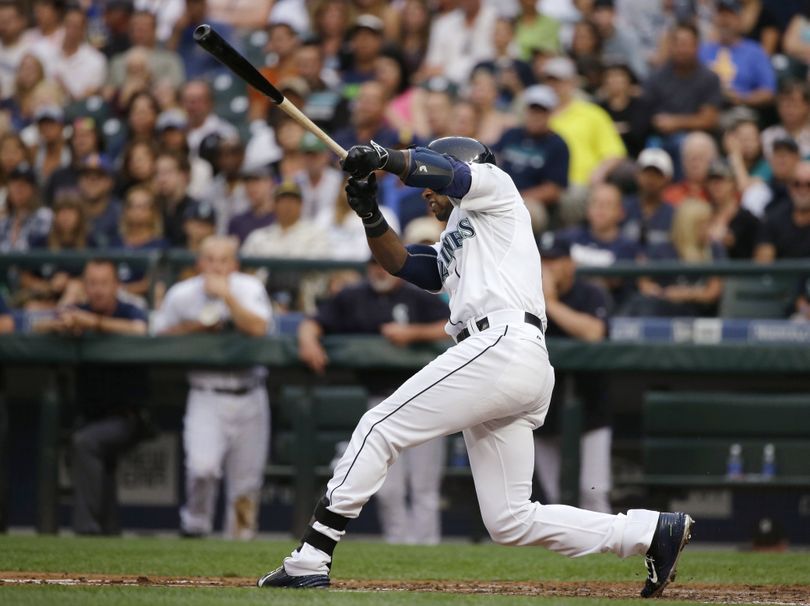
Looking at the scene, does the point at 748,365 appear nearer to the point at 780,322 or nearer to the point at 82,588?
the point at 780,322

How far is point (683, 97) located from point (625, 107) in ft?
1.48

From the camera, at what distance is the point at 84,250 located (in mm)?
9227

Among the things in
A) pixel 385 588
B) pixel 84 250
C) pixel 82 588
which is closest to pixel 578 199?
pixel 84 250

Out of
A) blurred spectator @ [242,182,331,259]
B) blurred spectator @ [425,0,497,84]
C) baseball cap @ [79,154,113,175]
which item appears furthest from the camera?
blurred spectator @ [425,0,497,84]

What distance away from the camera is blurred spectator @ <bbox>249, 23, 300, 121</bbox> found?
1194 centimetres

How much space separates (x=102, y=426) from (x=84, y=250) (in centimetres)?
131

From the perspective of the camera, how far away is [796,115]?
10242 mm

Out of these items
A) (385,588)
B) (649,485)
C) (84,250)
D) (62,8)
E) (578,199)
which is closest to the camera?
(385,588)

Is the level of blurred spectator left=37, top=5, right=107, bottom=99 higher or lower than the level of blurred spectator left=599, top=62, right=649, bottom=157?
higher

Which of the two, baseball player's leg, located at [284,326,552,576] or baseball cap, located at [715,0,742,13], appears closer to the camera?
baseball player's leg, located at [284,326,552,576]

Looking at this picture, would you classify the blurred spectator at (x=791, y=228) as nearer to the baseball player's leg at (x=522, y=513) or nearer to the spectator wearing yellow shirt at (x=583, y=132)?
the spectator wearing yellow shirt at (x=583, y=132)

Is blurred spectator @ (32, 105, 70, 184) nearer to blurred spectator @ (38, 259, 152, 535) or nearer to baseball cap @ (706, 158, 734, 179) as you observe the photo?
blurred spectator @ (38, 259, 152, 535)

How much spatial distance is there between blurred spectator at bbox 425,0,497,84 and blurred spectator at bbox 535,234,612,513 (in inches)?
152

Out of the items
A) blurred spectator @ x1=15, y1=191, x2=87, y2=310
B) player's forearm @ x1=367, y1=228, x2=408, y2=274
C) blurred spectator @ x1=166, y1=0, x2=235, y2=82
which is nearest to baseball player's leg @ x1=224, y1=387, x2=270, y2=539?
blurred spectator @ x1=15, y1=191, x2=87, y2=310
